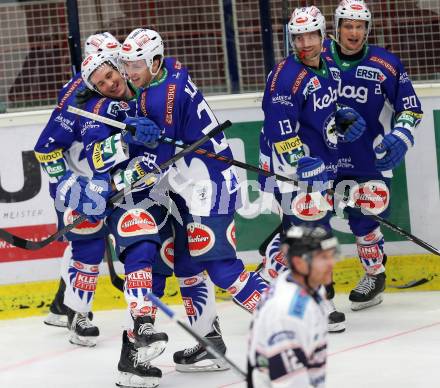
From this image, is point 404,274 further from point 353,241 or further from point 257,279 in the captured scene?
point 257,279

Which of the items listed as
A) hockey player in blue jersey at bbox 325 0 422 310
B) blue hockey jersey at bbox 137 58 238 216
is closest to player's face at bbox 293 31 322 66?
hockey player in blue jersey at bbox 325 0 422 310

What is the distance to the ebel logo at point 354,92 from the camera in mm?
5797

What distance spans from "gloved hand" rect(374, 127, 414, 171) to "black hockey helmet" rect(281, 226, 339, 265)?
240 centimetres

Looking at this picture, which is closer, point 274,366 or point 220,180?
point 274,366

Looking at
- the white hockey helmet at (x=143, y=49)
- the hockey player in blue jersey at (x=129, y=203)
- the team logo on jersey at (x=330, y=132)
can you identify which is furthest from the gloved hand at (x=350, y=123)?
the white hockey helmet at (x=143, y=49)

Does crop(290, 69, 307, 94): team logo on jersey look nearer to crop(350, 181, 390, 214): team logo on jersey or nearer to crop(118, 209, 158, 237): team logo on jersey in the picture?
crop(350, 181, 390, 214): team logo on jersey

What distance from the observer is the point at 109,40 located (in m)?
5.20

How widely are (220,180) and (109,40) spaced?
2.75 ft

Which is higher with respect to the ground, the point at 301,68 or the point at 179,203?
the point at 301,68

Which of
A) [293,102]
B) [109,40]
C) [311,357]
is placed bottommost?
[311,357]

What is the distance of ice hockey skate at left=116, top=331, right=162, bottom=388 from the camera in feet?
15.4

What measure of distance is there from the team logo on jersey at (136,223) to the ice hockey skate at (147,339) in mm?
324

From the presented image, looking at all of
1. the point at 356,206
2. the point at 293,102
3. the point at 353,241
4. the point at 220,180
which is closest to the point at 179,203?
the point at 220,180

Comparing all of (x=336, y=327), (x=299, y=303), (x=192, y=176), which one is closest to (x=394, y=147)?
(x=336, y=327)
